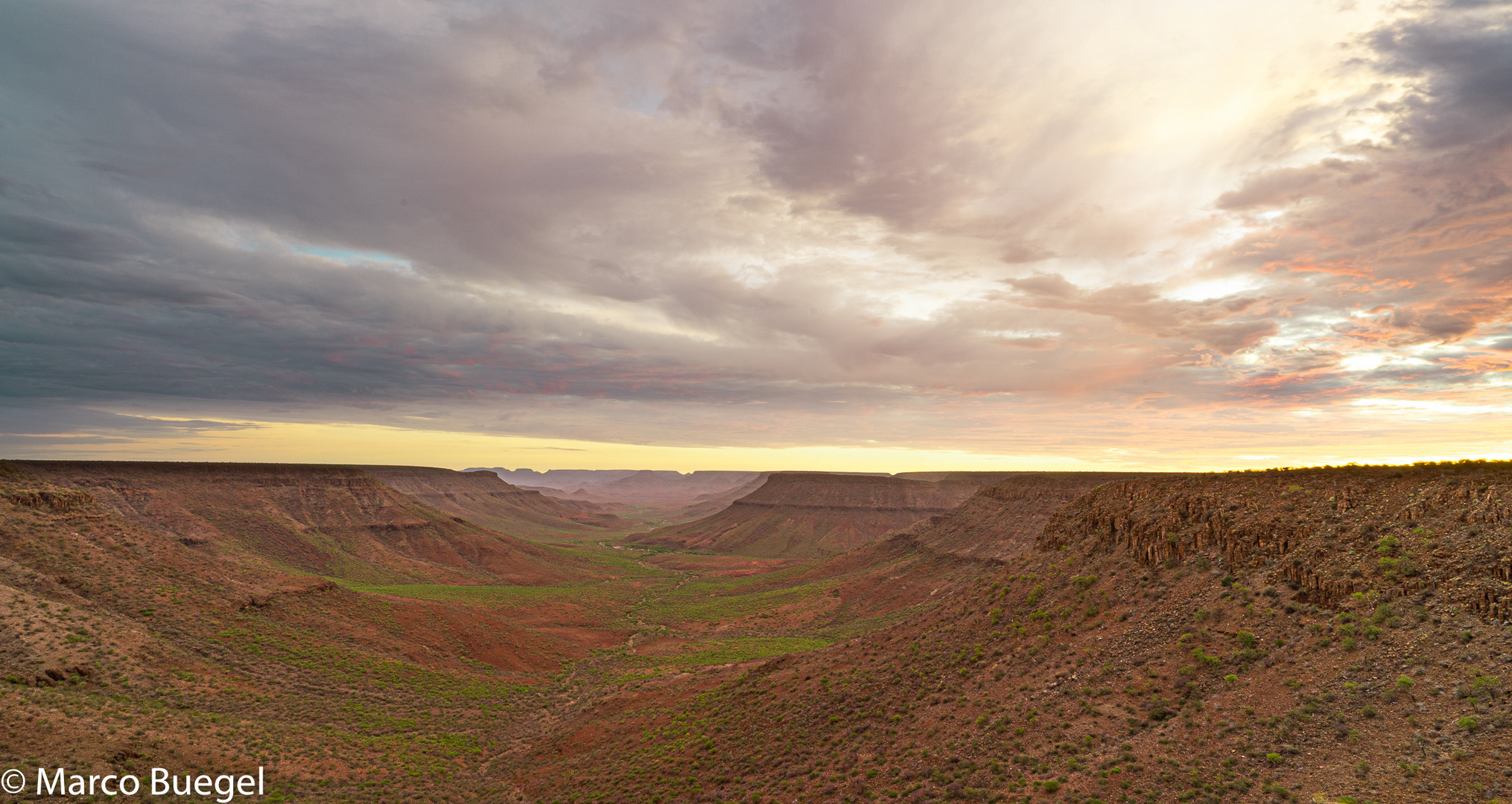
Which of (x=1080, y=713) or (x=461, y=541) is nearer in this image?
(x=1080, y=713)

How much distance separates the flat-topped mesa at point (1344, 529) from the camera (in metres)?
19.0

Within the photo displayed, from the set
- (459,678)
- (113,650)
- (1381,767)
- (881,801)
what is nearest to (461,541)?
(459,678)

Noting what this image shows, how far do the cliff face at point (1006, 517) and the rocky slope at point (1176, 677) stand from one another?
4916cm

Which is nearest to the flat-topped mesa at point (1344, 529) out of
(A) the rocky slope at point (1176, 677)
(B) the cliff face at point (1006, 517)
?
(A) the rocky slope at point (1176, 677)

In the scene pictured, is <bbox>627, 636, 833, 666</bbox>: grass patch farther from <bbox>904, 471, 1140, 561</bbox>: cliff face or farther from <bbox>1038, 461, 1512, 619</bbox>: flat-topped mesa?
<bbox>1038, 461, 1512, 619</bbox>: flat-topped mesa

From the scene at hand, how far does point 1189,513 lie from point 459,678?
5966cm

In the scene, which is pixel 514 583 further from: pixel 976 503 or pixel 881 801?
pixel 881 801

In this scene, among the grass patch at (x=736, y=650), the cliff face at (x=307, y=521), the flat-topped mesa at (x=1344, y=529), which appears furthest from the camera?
the cliff face at (x=307, y=521)

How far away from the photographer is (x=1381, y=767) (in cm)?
1523

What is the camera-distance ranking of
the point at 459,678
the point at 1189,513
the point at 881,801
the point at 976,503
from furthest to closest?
the point at 976,503 < the point at 459,678 < the point at 1189,513 < the point at 881,801

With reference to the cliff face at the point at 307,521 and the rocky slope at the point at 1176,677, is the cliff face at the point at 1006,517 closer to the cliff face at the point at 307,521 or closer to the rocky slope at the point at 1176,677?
the rocky slope at the point at 1176,677

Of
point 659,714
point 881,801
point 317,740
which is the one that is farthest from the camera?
point 659,714

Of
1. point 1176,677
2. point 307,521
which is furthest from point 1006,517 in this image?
point 307,521

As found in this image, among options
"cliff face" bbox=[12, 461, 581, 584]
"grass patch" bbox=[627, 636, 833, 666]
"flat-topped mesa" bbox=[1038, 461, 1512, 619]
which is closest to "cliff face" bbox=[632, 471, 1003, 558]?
"cliff face" bbox=[12, 461, 581, 584]
